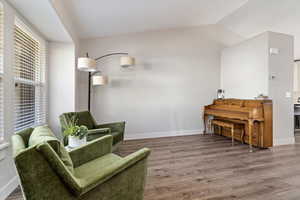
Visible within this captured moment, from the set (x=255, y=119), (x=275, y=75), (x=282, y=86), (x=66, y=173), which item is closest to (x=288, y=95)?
(x=282, y=86)

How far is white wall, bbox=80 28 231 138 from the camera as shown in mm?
4277

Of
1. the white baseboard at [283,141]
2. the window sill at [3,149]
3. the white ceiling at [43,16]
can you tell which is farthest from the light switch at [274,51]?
the window sill at [3,149]

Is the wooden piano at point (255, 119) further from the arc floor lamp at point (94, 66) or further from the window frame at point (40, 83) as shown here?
the window frame at point (40, 83)

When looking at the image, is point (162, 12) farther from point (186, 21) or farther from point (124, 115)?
point (124, 115)

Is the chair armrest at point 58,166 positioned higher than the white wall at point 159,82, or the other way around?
the white wall at point 159,82

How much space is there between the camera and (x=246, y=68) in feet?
13.9

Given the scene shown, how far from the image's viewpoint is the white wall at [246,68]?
3783 mm

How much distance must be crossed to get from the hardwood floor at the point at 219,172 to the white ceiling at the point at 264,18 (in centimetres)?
297

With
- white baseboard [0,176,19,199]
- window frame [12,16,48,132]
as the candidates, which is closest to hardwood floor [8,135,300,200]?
white baseboard [0,176,19,199]

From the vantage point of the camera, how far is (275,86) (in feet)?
12.4

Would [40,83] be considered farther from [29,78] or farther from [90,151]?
[90,151]

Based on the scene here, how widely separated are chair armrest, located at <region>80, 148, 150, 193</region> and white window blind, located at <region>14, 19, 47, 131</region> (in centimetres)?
173

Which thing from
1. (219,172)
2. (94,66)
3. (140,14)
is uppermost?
(140,14)

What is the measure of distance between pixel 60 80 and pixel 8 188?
193cm
